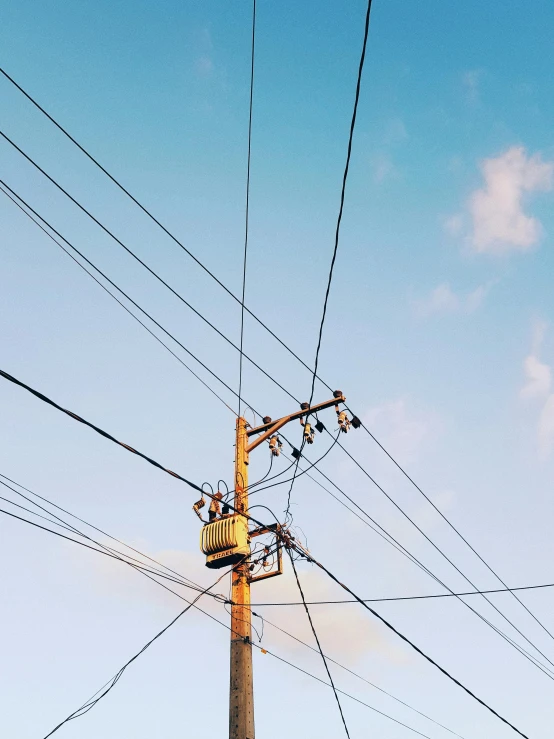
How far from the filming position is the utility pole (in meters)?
9.39

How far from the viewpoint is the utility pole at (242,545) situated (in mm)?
9391

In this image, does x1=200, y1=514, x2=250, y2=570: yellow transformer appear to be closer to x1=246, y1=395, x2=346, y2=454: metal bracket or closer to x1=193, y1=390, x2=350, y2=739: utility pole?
x1=193, y1=390, x2=350, y2=739: utility pole

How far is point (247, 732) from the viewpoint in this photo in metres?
9.09

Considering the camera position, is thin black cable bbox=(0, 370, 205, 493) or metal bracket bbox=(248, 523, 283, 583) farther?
metal bracket bbox=(248, 523, 283, 583)

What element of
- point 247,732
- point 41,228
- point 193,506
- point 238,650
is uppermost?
point 41,228

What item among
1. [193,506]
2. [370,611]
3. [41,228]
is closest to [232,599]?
[193,506]

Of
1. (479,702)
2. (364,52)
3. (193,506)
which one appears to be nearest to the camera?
(364,52)

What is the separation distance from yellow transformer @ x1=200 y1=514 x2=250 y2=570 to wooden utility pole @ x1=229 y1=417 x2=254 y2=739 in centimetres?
21

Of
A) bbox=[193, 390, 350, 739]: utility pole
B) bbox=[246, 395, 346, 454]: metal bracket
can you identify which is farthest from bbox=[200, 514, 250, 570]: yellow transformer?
bbox=[246, 395, 346, 454]: metal bracket

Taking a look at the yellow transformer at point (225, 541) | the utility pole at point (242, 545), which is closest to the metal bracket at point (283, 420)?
the utility pole at point (242, 545)

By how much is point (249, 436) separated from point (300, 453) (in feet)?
3.51

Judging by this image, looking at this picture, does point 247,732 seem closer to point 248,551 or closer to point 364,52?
point 248,551

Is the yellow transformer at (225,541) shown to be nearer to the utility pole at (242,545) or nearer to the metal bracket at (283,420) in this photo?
the utility pole at (242,545)

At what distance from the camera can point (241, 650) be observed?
9836 mm
